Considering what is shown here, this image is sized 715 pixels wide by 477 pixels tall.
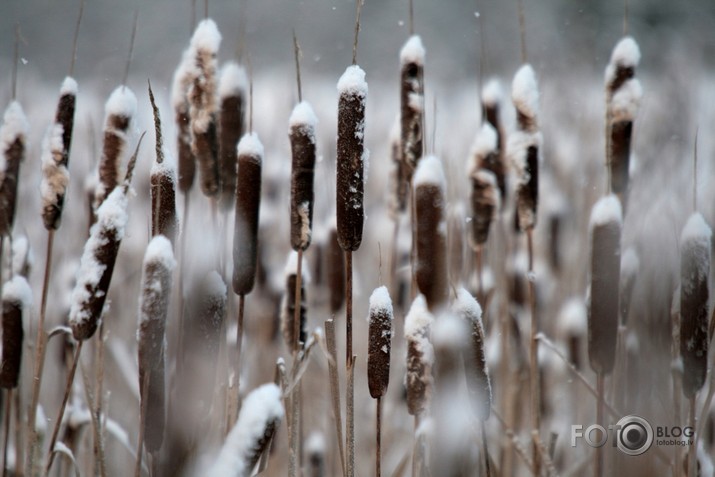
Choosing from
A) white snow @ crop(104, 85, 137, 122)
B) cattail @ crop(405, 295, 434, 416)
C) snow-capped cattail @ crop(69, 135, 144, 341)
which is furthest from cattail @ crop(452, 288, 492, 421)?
white snow @ crop(104, 85, 137, 122)

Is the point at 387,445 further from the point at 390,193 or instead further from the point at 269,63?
the point at 269,63

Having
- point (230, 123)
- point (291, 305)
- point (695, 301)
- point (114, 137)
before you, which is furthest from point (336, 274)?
point (695, 301)

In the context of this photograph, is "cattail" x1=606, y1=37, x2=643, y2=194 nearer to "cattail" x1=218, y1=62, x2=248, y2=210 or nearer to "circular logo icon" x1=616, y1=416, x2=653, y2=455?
"circular logo icon" x1=616, y1=416, x2=653, y2=455

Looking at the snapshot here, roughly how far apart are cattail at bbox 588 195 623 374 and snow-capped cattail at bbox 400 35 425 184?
254mm

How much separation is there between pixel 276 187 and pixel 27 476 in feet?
3.49

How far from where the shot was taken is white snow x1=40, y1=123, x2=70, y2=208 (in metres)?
0.70

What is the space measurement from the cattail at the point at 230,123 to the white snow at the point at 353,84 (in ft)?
0.78

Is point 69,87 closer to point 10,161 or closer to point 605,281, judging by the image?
point 10,161

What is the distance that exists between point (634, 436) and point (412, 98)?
575mm

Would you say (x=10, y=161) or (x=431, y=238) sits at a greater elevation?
(x=10, y=161)

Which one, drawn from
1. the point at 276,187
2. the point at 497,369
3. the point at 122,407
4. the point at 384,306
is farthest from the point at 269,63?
the point at 384,306

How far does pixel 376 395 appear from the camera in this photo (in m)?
0.63

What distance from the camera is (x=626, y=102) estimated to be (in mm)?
754

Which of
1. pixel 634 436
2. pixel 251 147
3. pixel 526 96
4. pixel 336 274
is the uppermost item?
pixel 526 96
